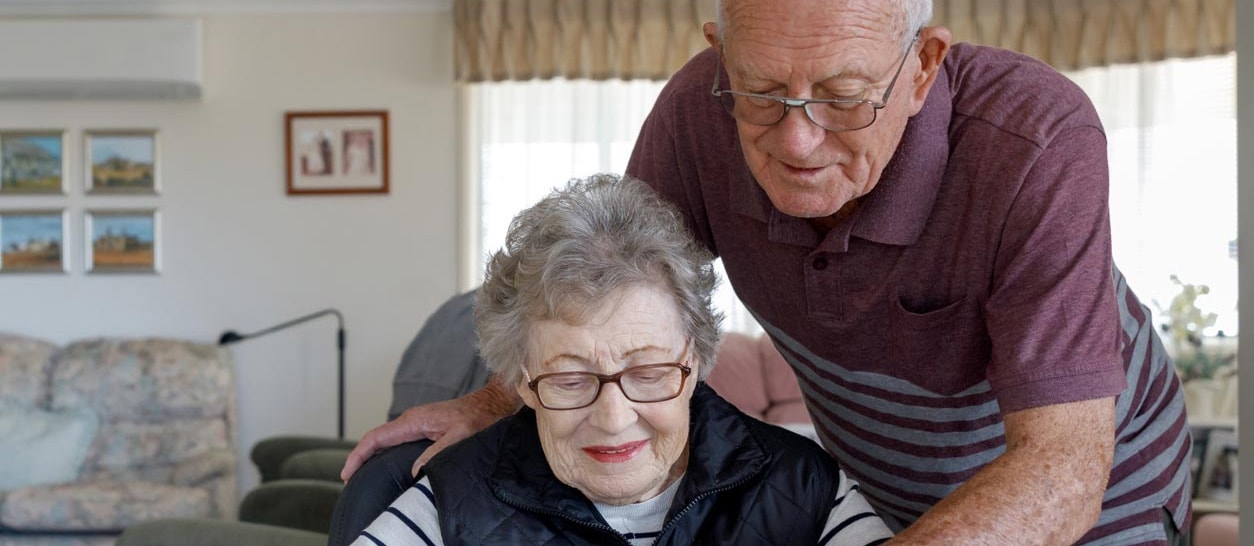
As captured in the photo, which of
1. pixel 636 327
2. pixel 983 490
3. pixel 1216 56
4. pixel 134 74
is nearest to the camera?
pixel 983 490

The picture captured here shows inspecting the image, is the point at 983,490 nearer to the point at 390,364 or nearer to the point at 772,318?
the point at 772,318

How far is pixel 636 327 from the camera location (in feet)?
4.42

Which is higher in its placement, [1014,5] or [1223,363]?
[1014,5]

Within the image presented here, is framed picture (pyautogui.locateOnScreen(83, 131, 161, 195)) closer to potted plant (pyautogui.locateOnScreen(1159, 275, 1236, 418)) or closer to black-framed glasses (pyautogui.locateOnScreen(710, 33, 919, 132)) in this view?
potted plant (pyautogui.locateOnScreen(1159, 275, 1236, 418))

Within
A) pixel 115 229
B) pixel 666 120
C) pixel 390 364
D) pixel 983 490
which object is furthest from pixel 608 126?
pixel 983 490

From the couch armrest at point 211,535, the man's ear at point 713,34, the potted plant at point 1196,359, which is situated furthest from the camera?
the potted plant at point 1196,359

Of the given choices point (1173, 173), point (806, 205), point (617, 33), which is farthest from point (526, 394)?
point (1173, 173)

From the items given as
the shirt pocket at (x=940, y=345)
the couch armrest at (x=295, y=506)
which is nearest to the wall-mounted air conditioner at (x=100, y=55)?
the couch armrest at (x=295, y=506)

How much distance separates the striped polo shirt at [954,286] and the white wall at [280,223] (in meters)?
4.35

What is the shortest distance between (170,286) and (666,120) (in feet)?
16.3

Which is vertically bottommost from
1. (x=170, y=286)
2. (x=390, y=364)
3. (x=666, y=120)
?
(x=390, y=364)

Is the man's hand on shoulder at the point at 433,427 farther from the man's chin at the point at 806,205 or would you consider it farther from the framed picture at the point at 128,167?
the framed picture at the point at 128,167

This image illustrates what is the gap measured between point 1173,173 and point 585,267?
479cm

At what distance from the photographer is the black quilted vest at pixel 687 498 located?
4.47 ft
